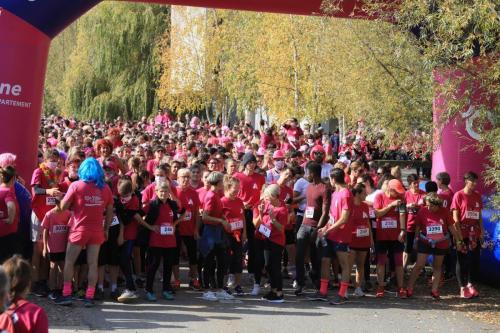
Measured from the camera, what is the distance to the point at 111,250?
10469 mm

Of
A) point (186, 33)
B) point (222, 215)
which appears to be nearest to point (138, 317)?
point (222, 215)

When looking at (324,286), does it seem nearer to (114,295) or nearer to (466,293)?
(466,293)

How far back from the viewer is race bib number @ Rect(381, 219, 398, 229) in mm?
11508

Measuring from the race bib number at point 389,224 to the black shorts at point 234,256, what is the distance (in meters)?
1.96

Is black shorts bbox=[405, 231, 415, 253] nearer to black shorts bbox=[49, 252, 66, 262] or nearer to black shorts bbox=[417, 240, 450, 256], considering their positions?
black shorts bbox=[417, 240, 450, 256]

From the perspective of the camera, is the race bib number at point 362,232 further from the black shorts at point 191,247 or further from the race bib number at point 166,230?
the race bib number at point 166,230

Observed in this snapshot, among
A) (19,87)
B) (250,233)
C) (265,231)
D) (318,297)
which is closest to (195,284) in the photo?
(250,233)

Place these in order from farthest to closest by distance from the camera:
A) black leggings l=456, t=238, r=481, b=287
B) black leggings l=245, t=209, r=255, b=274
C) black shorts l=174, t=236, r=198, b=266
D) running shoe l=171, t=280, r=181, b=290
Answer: black leggings l=245, t=209, r=255, b=274 < black leggings l=456, t=238, r=481, b=287 < black shorts l=174, t=236, r=198, b=266 < running shoe l=171, t=280, r=181, b=290

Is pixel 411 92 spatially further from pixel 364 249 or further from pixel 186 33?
pixel 186 33


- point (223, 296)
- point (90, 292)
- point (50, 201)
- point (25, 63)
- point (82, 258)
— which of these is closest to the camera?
point (90, 292)

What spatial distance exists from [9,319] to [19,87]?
7196mm

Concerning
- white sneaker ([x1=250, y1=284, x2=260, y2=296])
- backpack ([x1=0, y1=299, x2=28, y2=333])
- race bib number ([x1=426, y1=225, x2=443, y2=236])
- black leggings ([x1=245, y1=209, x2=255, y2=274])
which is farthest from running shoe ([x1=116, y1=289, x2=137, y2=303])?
backpack ([x1=0, y1=299, x2=28, y2=333])

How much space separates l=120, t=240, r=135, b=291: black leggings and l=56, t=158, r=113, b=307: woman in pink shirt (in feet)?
1.92

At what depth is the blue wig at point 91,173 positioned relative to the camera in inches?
381
